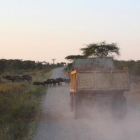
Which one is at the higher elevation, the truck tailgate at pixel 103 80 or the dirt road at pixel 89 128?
the truck tailgate at pixel 103 80

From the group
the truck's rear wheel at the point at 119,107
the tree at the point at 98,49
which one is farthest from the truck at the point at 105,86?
the tree at the point at 98,49

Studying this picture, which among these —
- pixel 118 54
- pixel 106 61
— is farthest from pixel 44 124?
pixel 118 54

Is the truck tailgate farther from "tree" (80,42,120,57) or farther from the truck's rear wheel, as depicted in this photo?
"tree" (80,42,120,57)

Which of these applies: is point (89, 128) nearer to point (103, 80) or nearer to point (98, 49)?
point (103, 80)

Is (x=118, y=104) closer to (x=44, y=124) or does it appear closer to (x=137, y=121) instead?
(x=137, y=121)

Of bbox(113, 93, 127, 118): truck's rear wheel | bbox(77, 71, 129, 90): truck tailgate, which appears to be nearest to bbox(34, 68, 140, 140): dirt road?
bbox(113, 93, 127, 118): truck's rear wheel

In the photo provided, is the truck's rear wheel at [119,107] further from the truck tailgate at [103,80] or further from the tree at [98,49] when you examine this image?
the tree at [98,49]

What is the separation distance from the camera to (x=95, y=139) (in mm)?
8711

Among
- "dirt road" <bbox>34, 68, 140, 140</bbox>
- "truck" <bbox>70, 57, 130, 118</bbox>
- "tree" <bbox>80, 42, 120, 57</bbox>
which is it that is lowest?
"dirt road" <bbox>34, 68, 140, 140</bbox>

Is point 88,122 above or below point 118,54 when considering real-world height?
below

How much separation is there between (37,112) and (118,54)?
62.8 feet

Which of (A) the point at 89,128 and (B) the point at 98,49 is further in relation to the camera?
(B) the point at 98,49

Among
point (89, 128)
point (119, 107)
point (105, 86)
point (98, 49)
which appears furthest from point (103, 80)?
point (98, 49)

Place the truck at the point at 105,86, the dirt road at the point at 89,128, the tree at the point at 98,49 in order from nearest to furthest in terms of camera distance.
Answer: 1. the dirt road at the point at 89,128
2. the truck at the point at 105,86
3. the tree at the point at 98,49
